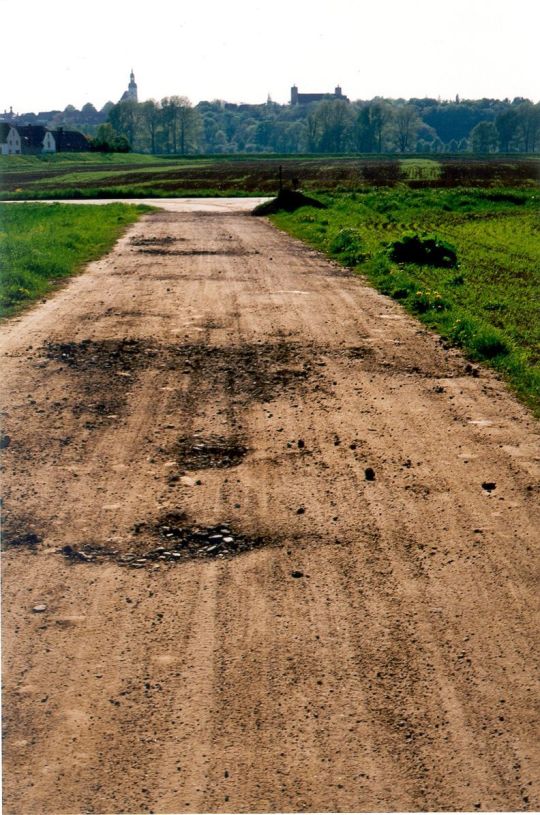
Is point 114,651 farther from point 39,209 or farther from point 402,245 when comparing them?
point 39,209

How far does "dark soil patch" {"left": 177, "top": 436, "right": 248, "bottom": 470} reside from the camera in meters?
8.03

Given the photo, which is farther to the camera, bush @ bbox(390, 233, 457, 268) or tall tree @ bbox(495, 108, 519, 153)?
tall tree @ bbox(495, 108, 519, 153)

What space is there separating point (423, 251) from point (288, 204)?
20.1 m

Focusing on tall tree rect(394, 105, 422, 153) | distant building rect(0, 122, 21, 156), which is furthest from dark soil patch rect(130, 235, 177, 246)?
tall tree rect(394, 105, 422, 153)

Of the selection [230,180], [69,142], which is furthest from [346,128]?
[230,180]

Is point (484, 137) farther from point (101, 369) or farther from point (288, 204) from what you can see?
point (101, 369)

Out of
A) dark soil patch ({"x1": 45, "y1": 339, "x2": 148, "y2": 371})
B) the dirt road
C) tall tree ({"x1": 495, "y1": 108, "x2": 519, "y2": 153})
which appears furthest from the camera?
tall tree ({"x1": 495, "y1": 108, "x2": 519, "y2": 153})

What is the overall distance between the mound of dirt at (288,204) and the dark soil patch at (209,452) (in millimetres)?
32401

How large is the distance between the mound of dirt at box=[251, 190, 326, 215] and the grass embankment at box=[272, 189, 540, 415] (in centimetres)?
103

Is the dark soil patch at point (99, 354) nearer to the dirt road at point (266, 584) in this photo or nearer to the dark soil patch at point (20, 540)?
the dirt road at point (266, 584)

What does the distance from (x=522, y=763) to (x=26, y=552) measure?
352 cm

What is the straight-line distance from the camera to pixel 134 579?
5.91 meters

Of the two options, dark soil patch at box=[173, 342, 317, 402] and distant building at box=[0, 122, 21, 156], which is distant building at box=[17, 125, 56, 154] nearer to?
distant building at box=[0, 122, 21, 156]

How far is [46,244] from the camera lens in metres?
23.3
